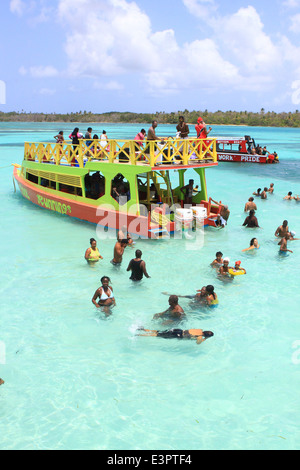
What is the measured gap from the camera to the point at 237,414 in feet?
20.6

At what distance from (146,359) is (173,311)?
140 cm

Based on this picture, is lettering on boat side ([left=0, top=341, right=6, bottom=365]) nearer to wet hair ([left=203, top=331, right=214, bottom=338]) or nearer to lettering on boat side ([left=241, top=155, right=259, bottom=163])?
wet hair ([left=203, top=331, right=214, bottom=338])

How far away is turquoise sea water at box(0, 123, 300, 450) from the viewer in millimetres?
5980

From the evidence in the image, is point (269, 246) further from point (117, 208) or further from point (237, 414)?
point (237, 414)

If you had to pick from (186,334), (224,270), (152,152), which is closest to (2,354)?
(186,334)

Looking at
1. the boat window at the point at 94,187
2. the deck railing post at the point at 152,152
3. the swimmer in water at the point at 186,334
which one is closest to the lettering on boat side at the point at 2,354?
the swimmer in water at the point at 186,334

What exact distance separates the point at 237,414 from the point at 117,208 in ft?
33.1

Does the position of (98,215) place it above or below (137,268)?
above

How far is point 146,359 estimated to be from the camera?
24.8 ft

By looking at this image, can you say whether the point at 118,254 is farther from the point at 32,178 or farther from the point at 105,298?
the point at 32,178

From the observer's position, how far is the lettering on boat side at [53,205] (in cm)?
1762

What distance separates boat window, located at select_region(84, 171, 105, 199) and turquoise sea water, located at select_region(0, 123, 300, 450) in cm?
374

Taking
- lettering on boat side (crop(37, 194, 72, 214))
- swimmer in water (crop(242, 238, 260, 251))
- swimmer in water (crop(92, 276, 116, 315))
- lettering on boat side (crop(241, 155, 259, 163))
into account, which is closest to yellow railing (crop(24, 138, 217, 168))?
lettering on boat side (crop(37, 194, 72, 214))
